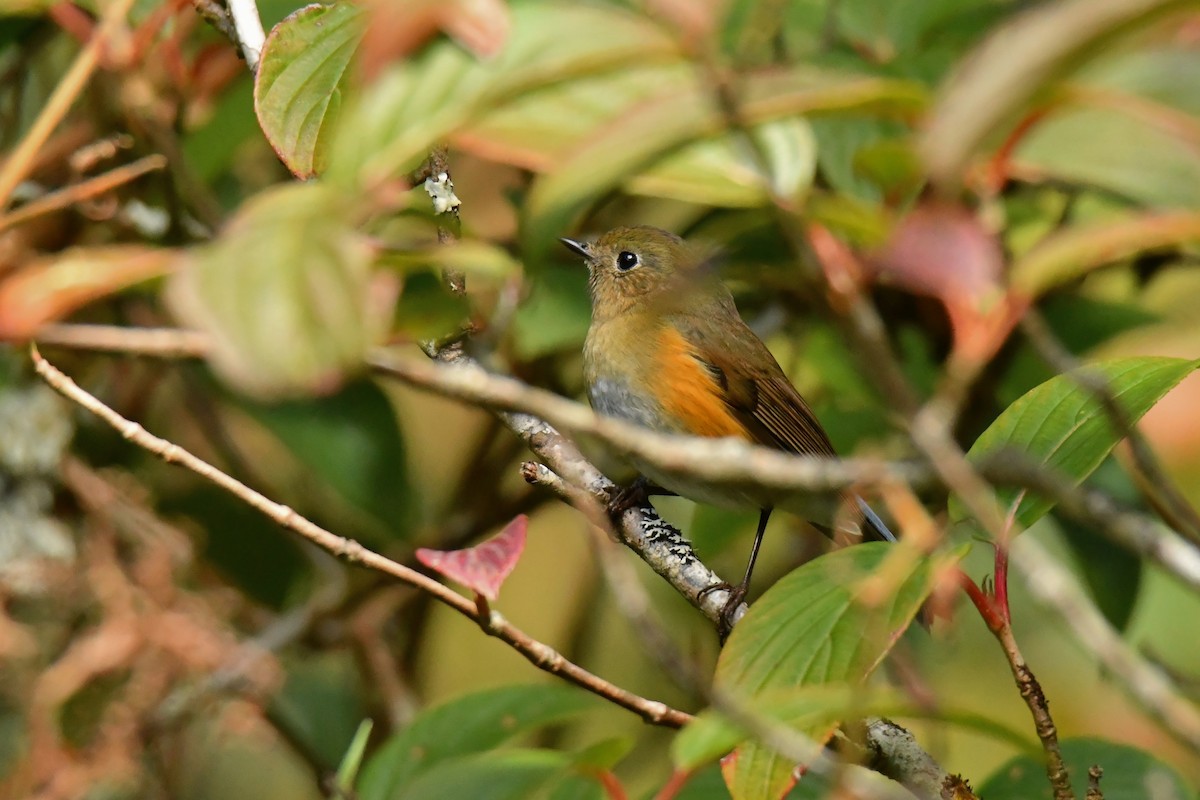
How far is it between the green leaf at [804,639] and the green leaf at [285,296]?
0.79 metres

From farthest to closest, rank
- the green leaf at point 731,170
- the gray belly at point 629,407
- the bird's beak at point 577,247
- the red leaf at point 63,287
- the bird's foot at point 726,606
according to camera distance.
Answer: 1. the bird's beak at point 577,247
2. the gray belly at point 629,407
3. the bird's foot at point 726,606
4. the green leaf at point 731,170
5. the red leaf at point 63,287

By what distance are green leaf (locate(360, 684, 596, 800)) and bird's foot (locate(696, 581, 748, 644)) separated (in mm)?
431

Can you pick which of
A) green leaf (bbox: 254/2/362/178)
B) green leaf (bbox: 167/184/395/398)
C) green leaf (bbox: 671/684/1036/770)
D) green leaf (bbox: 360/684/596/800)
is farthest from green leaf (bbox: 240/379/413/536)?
green leaf (bbox: 167/184/395/398)

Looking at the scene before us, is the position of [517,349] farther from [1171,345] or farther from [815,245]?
[1171,345]

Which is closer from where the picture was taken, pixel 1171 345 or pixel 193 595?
pixel 193 595

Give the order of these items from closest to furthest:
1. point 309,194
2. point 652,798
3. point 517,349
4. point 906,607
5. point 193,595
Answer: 1. point 309,194
2. point 906,607
3. point 652,798
4. point 517,349
5. point 193,595

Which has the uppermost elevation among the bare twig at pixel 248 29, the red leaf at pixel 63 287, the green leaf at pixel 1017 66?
the bare twig at pixel 248 29

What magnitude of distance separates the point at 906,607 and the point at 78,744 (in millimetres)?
2513

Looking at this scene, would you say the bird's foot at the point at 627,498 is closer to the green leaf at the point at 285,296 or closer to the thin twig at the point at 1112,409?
the thin twig at the point at 1112,409

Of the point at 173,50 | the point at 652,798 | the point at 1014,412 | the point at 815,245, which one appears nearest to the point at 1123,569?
the point at 1014,412

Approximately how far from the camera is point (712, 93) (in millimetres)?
909

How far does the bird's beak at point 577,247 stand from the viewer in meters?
4.04

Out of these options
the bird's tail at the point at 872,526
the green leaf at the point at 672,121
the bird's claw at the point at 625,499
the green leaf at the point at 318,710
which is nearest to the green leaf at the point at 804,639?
the green leaf at the point at 672,121

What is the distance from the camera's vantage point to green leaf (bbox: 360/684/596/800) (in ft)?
6.12
